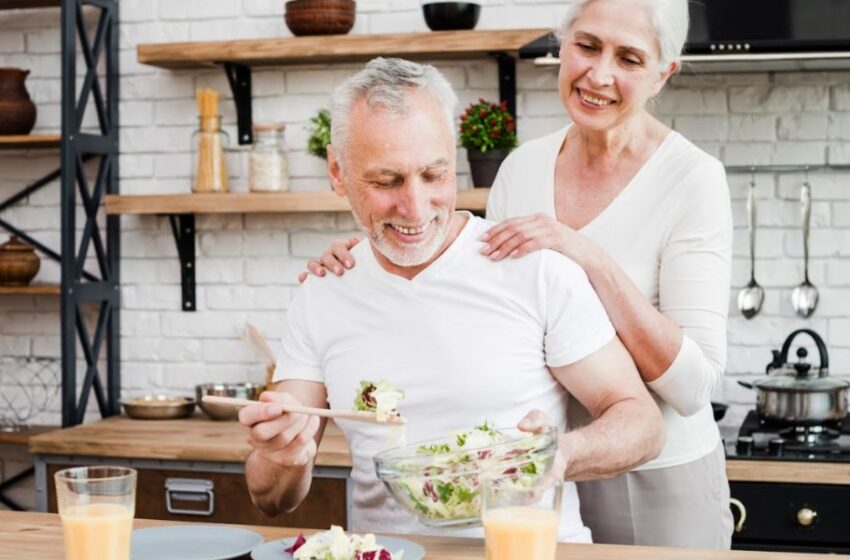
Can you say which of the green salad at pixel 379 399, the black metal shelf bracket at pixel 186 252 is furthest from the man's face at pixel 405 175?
the black metal shelf bracket at pixel 186 252

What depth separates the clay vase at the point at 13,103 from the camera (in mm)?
4113

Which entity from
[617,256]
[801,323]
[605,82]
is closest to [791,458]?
[801,323]

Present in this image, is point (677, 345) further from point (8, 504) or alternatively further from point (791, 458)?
point (8, 504)

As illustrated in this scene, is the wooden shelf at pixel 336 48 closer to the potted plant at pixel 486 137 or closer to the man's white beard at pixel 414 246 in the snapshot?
the potted plant at pixel 486 137

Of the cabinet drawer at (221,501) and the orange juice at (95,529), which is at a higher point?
the orange juice at (95,529)

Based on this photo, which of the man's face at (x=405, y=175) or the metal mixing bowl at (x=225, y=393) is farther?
the metal mixing bowl at (x=225, y=393)

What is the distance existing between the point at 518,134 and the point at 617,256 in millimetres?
1590

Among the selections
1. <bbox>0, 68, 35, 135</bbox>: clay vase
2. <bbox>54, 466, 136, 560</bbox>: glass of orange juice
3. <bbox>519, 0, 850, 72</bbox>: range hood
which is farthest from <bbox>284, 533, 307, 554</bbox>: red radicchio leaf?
<bbox>0, 68, 35, 135</bbox>: clay vase

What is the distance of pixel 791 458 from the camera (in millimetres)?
3158

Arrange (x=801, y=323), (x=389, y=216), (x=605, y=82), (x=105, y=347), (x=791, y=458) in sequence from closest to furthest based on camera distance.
A: 1. (x=389, y=216)
2. (x=605, y=82)
3. (x=791, y=458)
4. (x=801, y=323)
5. (x=105, y=347)

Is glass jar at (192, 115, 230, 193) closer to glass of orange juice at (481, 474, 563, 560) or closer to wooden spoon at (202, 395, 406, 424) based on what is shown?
wooden spoon at (202, 395, 406, 424)

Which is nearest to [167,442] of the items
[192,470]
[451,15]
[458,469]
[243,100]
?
[192,470]

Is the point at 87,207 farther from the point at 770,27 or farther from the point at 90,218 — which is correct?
the point at 770,27

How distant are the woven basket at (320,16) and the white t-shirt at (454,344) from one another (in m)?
1.80
